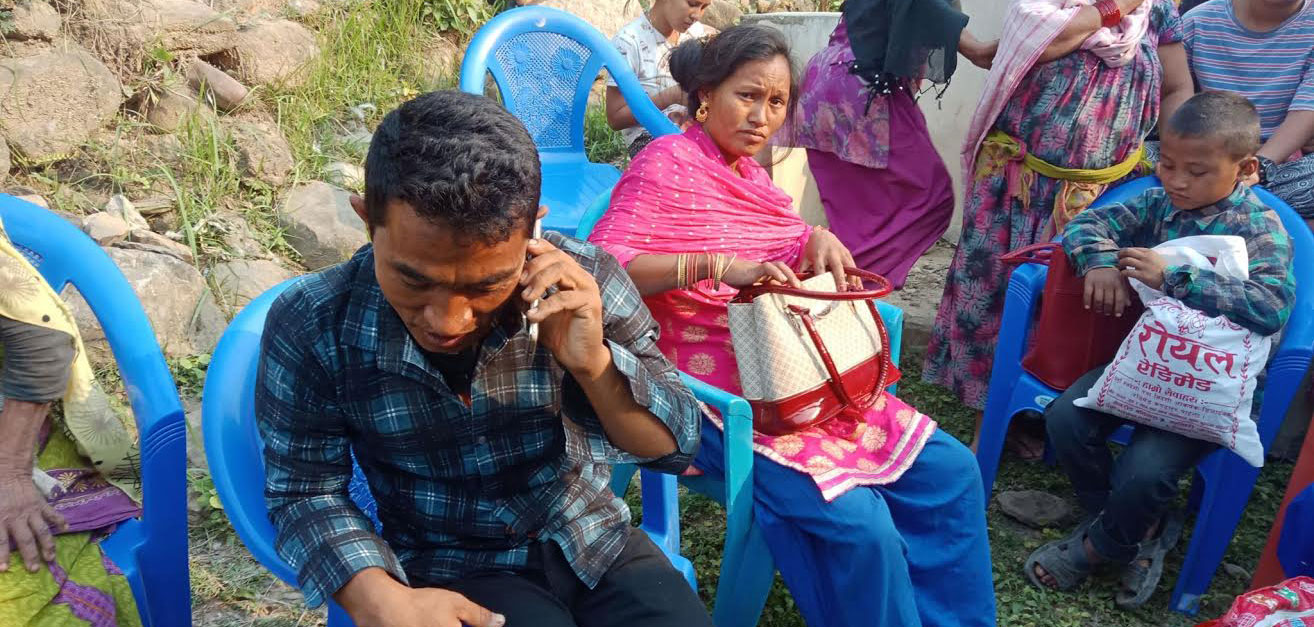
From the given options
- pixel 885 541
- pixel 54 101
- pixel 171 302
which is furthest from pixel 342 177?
pixel 885 541

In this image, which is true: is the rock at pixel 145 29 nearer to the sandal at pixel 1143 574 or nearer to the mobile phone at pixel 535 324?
the mobile phone at pixel 535 324

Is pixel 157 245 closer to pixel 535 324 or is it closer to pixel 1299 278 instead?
pixel 535 324

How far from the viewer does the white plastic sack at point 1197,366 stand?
2.58 m

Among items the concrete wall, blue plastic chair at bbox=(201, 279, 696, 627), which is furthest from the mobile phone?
the concrete wall

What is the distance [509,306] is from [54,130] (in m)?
3.15

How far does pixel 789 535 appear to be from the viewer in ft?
7.42

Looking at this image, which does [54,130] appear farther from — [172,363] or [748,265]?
[748,265]

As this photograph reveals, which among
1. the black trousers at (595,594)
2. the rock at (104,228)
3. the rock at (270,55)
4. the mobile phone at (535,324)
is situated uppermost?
the rock at (270,55)

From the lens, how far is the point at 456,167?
4.58ft

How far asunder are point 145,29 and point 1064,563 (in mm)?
4185

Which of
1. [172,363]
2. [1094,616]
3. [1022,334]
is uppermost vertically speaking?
[1022,334]

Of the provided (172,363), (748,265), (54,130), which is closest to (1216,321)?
(748,265)

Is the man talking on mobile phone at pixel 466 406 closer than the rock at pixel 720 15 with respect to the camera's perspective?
Yes

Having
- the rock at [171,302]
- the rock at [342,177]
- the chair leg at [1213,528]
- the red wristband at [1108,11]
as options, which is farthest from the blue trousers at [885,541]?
the rock at [342,177]
